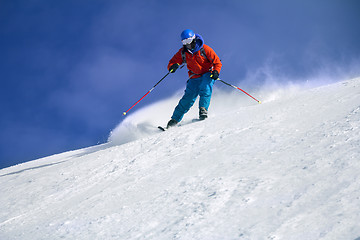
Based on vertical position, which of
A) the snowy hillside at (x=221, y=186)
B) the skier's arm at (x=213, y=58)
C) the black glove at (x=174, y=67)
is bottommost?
the snowy hillside at (x=221, y=186)

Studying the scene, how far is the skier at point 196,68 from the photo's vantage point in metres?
6.18

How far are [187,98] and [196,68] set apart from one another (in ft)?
2.04

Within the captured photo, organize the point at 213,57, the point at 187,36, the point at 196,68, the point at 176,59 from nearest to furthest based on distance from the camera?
1. the point at 187,36
2. the point at 213,57
3. the point at 196,68
4. the point at 176,59

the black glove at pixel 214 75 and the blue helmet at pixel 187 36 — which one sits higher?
the blue helmet at pixel 187 36

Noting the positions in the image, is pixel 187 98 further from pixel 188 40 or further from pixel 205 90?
pixel 188 40

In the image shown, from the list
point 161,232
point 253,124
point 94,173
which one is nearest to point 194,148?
point 253,124

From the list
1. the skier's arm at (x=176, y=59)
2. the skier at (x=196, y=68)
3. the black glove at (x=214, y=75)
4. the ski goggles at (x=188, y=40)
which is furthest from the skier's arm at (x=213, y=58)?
the skier's arm at (x=176, y=59)

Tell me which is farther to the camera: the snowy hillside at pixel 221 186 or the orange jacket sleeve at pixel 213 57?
the orange jacket sleeve at pixel 213 57

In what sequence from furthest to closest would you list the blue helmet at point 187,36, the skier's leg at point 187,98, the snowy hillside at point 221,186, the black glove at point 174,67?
the black glove at point 174,67, the skier's leg at point 187,98, the blue helmet at point 187,36, the snowy hillside at point 221,186

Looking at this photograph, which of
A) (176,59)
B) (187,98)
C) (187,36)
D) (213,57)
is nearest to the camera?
(187,36)

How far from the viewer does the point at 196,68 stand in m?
6.49

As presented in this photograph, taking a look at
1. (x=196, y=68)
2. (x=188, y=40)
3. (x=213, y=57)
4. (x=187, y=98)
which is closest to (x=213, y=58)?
(x=213, y=57)

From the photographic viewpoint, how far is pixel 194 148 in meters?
3.88

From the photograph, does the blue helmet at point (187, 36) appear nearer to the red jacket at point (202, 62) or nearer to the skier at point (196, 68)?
the skier at point (196, 68)
